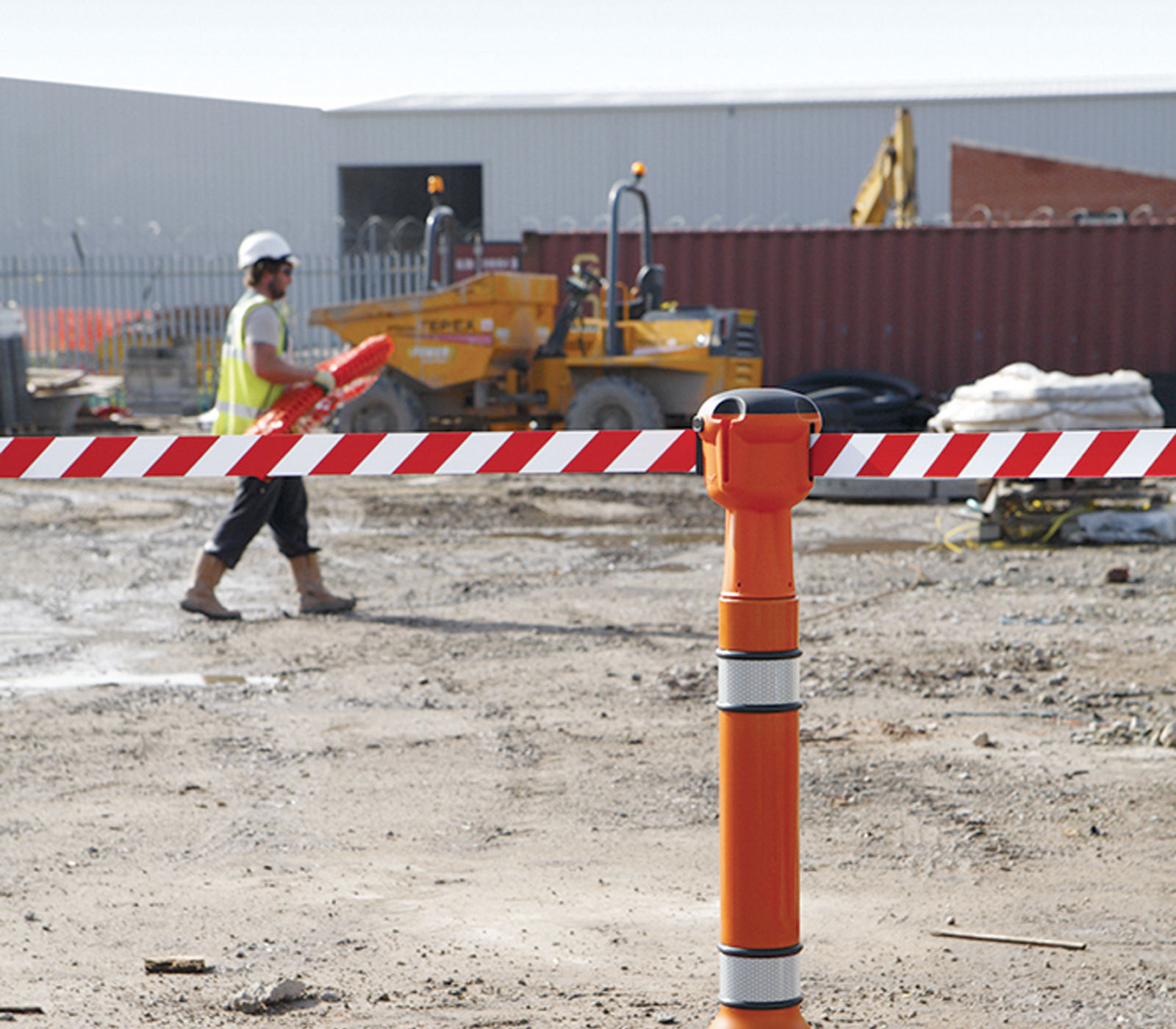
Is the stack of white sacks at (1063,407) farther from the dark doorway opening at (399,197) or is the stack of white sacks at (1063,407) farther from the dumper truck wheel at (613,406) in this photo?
the dark doorway opening at (399,197)

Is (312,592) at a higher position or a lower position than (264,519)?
lower

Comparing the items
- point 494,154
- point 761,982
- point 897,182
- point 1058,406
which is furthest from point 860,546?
point 494,154

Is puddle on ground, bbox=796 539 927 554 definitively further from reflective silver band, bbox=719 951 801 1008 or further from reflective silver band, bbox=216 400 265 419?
reflective silver band, bbox=719 951 801 1008

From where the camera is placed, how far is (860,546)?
990 cm

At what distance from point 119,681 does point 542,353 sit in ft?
28.9

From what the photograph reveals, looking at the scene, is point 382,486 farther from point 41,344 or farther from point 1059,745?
point 41,344

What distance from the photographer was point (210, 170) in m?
33.8

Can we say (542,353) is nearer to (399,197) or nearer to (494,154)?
(494,154)

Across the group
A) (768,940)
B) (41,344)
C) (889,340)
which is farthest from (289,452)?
(41,344)

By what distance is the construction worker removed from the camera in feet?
24.0

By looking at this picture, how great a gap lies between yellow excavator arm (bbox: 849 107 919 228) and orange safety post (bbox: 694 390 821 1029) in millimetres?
17008

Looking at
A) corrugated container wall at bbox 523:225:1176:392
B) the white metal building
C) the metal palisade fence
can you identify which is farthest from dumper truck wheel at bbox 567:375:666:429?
the white metal building

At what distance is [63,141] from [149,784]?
31.8 m

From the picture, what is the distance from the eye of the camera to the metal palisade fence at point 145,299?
74.0ft
